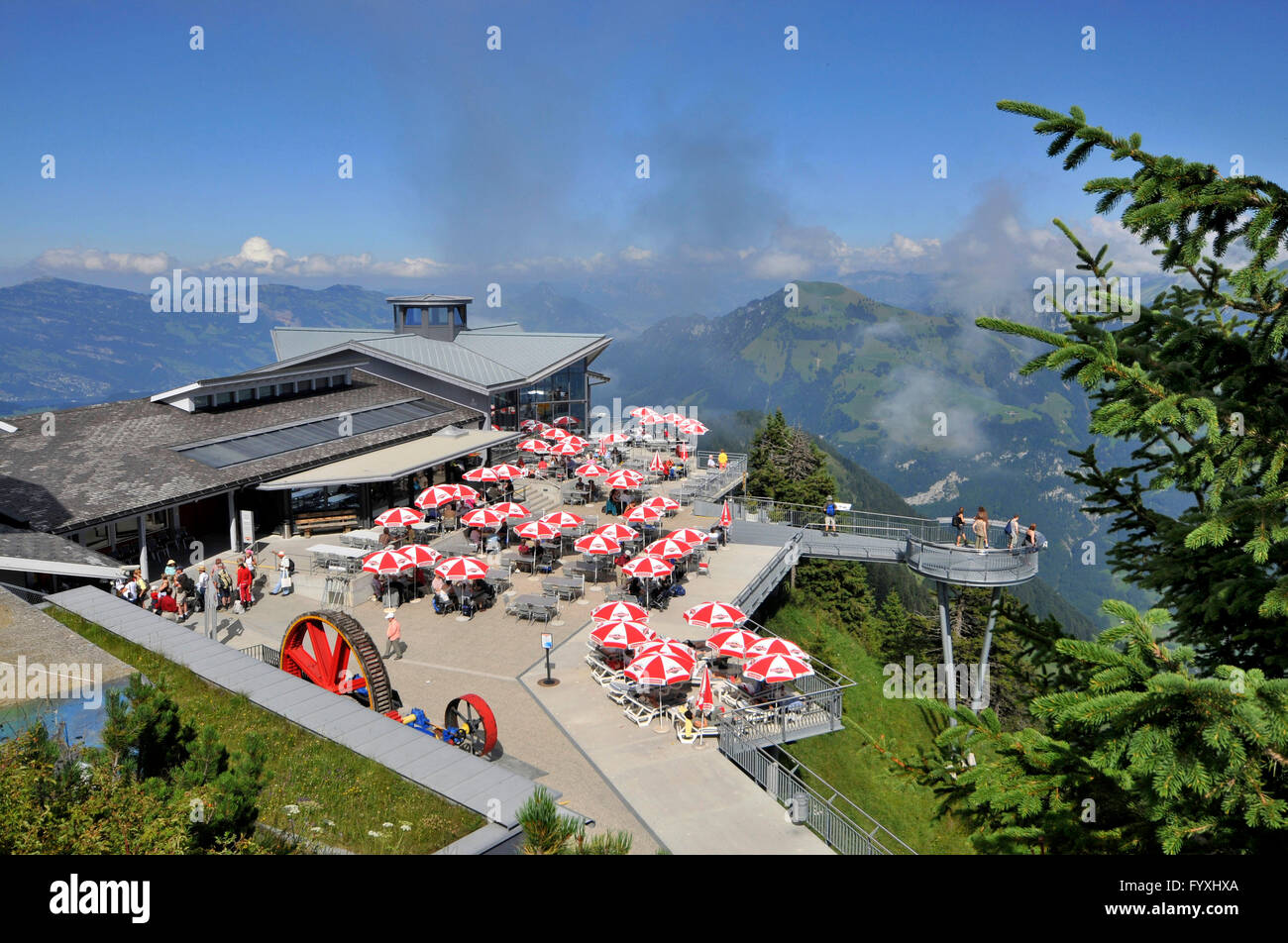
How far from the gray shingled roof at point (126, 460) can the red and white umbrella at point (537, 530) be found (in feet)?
31.4

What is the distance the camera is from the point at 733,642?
18.3 m

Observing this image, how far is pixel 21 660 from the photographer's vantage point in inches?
474

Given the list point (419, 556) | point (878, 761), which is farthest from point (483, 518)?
point (878, 761)

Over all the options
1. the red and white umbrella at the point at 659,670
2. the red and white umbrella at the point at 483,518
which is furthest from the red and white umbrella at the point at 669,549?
the red and white umbrella at the point at 659,670

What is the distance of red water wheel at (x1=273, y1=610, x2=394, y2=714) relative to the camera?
14602 mm

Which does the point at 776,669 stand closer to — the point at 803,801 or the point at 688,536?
the point at 803,801

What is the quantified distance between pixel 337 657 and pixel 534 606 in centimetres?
756

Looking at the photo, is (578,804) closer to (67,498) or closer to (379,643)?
(379,643)

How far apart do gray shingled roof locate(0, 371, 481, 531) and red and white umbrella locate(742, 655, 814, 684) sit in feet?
58.8

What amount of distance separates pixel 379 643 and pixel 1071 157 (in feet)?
61.0

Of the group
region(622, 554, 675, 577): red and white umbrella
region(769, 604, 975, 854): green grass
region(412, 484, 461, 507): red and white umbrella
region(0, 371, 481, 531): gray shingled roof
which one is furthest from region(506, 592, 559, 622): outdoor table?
region(0, 371, 481, 531): gray shingled roof

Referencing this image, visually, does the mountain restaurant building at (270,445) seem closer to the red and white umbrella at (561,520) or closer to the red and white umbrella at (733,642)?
the red and white umbrella at (561,520)
